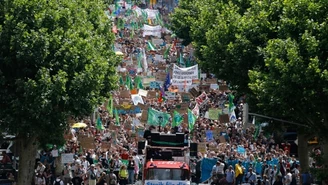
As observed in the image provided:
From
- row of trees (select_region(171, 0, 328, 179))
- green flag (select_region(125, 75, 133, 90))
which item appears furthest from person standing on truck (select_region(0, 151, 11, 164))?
green flag (select_region(125, 75, 133, 90))

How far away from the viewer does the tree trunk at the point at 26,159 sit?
37.3 m

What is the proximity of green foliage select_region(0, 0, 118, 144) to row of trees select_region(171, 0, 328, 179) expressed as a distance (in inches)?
224

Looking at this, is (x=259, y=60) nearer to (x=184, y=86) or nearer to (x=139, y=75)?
(x=184, y=86)

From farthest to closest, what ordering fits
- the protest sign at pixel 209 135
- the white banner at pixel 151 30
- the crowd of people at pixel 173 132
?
the white banner at pixel 151 30, the protest sign at pixel 209 135, the crowd of people at pixel 173 132

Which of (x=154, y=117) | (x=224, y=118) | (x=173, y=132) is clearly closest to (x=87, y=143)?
(x=173, y=132)

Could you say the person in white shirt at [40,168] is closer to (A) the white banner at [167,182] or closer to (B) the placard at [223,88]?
(A) the white banner at [167,182]

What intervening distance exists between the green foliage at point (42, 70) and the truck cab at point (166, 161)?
2715 mm

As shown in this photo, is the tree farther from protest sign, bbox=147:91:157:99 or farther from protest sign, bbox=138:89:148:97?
protest sign, bbox=147:91:157:99

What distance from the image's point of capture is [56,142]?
3706 cm

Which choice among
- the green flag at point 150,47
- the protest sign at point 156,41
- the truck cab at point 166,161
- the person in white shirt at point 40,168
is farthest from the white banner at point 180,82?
the protest sign at point 156,41

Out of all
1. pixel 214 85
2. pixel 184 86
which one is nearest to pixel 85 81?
pixel 184 86

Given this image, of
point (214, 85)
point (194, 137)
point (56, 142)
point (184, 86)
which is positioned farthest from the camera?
point (214, 85)

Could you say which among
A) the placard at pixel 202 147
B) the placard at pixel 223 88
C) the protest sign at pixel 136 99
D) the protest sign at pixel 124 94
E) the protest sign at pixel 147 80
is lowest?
the placard at pixel 202 147

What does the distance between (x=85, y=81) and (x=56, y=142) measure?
290 cm
